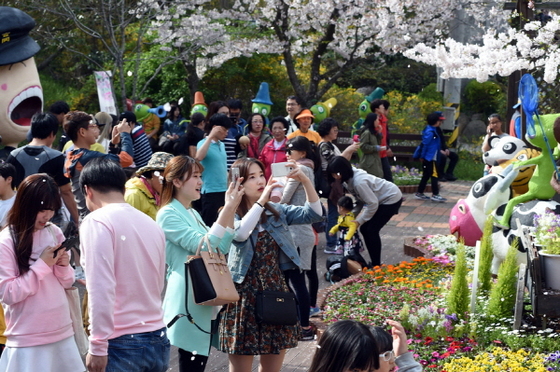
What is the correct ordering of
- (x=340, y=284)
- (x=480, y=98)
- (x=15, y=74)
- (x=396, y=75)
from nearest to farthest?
(x=340, y=284) < (x=15, y=74) < (x=480, y=98) < (x=396, y=75)

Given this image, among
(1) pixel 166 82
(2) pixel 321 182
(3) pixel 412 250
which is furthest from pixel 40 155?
(1) pixel 166 82

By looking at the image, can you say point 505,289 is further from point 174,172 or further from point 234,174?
point 174,172

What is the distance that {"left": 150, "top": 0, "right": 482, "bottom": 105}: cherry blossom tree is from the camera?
17281 mm

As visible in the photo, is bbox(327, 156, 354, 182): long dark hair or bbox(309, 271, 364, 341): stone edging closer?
bbox(309, 271, 364, 341): stone edging

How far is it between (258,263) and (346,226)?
11.6 feet

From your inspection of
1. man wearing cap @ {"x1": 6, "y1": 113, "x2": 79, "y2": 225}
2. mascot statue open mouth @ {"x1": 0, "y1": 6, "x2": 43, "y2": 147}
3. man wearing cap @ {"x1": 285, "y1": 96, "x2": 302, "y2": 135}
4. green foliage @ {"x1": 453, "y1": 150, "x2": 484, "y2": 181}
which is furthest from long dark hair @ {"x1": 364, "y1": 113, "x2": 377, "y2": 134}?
green foliage @ {"x1": 453, "y1": 150, "x2": 484, "y2": 181}

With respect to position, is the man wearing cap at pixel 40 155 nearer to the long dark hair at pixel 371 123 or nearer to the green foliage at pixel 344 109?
the long dark hair at pixel 371 123

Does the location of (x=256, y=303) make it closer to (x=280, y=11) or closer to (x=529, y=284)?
(x=529, y=284)

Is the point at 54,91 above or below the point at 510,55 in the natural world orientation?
below

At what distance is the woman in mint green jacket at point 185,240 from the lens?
423 cm

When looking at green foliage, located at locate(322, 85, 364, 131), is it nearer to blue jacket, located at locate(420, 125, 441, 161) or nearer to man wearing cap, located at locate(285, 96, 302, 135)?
blue jacket, located at locate(420, 125, 441, 161)

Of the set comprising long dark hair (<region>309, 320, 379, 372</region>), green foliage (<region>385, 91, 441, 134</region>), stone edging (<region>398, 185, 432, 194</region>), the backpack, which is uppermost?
long dark hair (<region>309, 320, 379, 372</region>)

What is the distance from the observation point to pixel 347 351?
277cm

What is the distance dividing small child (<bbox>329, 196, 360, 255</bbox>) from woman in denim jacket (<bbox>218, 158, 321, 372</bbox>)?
306cm
